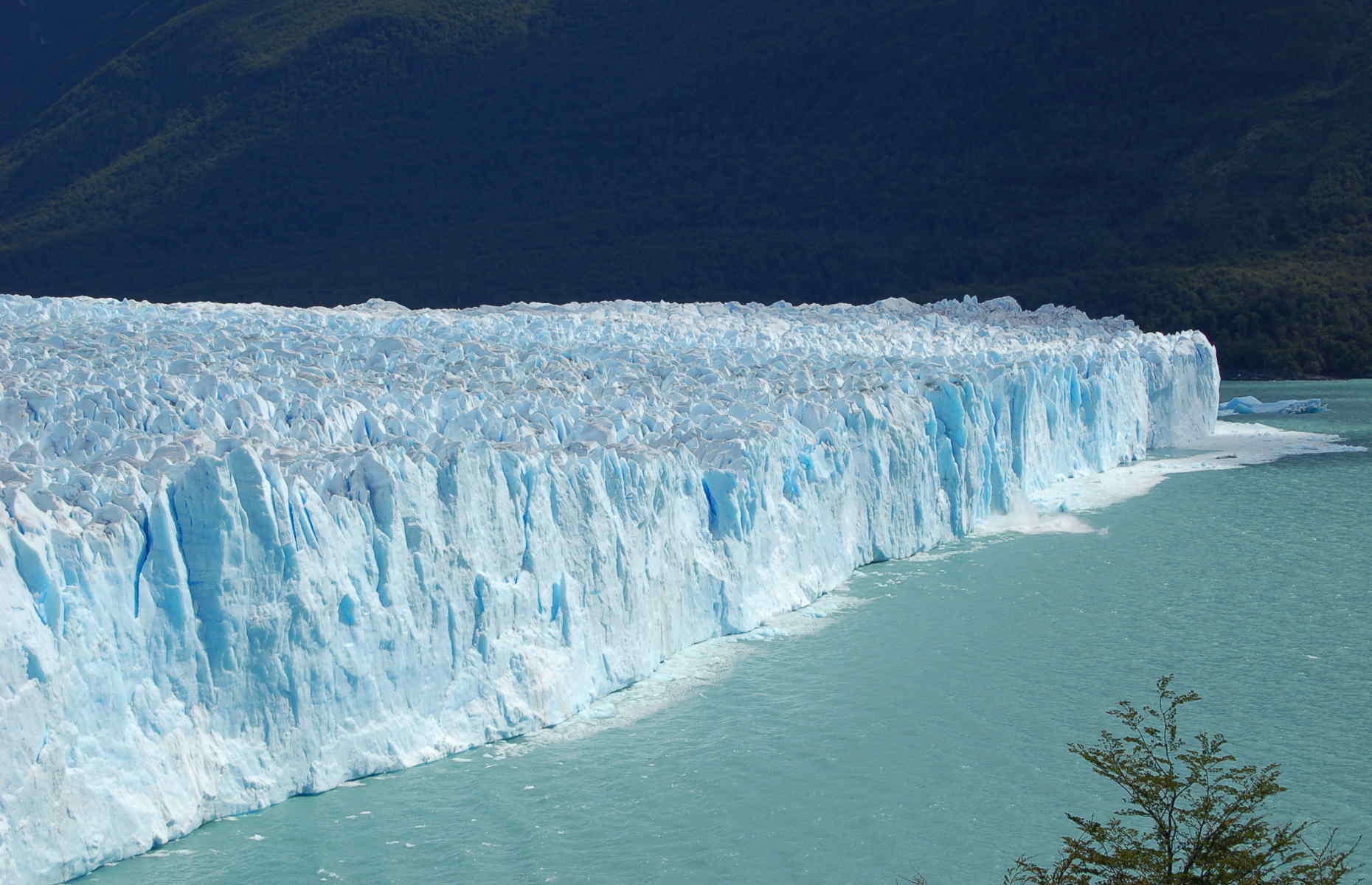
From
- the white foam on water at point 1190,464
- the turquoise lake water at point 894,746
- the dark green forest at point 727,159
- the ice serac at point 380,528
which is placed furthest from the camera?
the dark green forest at point 727,159

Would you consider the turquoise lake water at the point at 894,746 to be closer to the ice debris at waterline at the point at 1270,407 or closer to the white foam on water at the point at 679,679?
the white foam on water at the point at 679,679

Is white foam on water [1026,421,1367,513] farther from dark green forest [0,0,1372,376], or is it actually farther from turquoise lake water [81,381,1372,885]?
dark green forest [0,0,1372,376]

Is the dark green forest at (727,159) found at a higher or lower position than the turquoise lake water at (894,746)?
higher

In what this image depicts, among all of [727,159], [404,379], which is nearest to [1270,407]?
[404,379]

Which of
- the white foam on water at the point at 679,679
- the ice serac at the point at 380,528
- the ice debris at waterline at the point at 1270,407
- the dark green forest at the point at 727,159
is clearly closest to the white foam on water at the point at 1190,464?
the ice serac at the point at 380,528

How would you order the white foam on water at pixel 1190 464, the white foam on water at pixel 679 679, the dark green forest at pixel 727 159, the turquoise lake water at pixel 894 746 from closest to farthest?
the turquoise lake water at pixel 894 746, the white foam on water at pixel 679 679, the white foam on water at pixel 1190 464, the dark green forest at pixel 727 159

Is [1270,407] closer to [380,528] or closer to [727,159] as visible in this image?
[380,528]

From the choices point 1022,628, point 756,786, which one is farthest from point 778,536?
point 756,786
